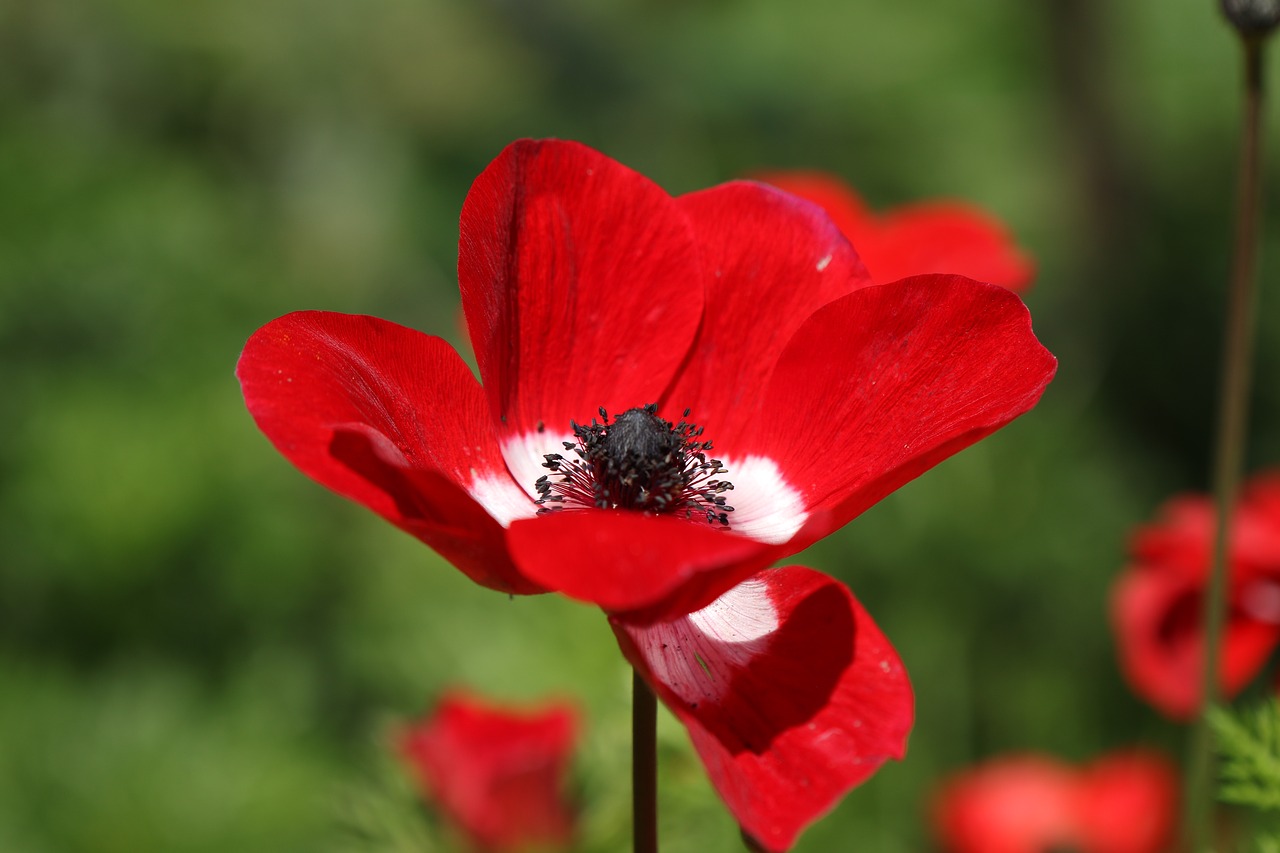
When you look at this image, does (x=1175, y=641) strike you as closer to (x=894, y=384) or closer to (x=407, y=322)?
(x=894, y=384)

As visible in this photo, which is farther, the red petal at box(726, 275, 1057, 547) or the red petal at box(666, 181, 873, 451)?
the red petal at box(666, 181, 873, 451)

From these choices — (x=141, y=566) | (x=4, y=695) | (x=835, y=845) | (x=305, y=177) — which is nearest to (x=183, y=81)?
(x=305, y=177)

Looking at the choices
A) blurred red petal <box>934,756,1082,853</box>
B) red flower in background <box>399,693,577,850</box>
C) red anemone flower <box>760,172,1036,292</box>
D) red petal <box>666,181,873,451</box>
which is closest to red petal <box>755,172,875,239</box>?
red anemone flower <box>760,172,1036,292</box>

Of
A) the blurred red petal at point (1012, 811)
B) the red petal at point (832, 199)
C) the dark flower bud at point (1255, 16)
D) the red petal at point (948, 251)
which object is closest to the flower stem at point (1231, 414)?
the dark flower bud at point (1255, 16)

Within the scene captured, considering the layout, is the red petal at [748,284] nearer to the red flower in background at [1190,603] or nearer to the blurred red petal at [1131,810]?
the red flower in background at [1190,603]

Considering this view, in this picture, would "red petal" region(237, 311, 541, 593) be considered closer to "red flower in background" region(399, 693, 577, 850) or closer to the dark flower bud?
"red flower in background" region(399, 693, 577, 850)

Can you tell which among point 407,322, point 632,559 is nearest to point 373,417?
point 632,559

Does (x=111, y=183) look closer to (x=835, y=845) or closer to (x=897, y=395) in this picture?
(x=835, y=845)

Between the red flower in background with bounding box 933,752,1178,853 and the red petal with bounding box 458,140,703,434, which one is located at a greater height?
the red petal with bounding box 458,140,703,434

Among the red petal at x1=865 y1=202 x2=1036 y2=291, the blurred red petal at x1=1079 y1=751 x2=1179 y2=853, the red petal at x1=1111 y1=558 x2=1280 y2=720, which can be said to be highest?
the red petal at x1=865 y1=202 x2=1036 y2=291
